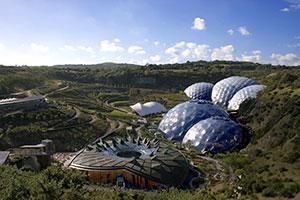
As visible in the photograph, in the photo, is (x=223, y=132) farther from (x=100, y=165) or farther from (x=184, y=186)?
(x=100, y=165)

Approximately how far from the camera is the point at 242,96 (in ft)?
259

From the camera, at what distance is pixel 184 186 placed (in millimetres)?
41625

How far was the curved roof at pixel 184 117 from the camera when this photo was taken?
62031 millimetres

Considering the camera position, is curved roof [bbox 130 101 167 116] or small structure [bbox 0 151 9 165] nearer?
small structure [bbox 0 151 9 165]

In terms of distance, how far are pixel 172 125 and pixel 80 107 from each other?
2431 cm

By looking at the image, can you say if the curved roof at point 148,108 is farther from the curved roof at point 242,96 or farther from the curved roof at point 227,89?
the curved roof at point 242,96

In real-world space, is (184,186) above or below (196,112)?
below

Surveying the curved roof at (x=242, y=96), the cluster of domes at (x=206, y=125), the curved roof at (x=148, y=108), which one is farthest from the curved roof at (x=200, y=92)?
the curved roof at (x=242, y=96)

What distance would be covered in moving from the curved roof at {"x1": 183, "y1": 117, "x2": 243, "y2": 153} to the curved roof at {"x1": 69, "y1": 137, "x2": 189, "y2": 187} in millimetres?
9751

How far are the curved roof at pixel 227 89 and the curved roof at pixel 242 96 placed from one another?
5579 mm

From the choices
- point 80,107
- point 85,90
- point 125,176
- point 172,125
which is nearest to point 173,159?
point 125,176

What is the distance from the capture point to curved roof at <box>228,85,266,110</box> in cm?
7750

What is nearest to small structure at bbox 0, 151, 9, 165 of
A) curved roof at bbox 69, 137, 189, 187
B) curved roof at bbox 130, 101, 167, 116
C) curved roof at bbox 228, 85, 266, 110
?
curved roof at bbox 69, 137, 189, 187

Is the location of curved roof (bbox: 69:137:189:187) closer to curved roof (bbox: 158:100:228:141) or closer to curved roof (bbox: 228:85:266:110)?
curved roof (bbox: 158:100:228:141)
